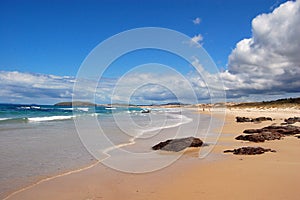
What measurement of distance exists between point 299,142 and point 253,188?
24.7 feet

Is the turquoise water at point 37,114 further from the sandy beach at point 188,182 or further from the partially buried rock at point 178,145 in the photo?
the sandy beach at point 188,182

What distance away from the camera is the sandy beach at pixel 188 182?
5285 mm

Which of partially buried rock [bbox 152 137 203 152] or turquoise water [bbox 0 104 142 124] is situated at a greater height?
turquoise water [bbox 0 104 142 124]

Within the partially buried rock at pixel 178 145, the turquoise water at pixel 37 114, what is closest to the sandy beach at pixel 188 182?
the partially buried rock at pixel 178 145

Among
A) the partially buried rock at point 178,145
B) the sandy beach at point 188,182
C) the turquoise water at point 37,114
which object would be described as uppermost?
the turquoise water at point 37,114

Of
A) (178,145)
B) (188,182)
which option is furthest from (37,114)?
(188,182)

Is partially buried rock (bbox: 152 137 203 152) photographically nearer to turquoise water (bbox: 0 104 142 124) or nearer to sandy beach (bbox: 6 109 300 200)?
sandy beach (bbox: 6 109 300 200)

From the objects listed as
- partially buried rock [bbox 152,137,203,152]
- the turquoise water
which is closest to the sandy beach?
partially buried rock [bbox 152,137,203,152]

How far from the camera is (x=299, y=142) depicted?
38.2 feet

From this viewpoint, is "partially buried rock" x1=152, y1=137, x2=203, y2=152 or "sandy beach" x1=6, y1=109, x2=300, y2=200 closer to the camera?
"sandy beach" x1=6, y1=109, x2=300, y2=200

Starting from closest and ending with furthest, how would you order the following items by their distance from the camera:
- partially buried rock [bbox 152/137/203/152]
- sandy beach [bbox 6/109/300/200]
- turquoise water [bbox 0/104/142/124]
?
sandy beach [bbox 6/109/300/200] → partially buried rock [bbox 152/137/203/152] → turquoise water [bbox 0/104/142/124]

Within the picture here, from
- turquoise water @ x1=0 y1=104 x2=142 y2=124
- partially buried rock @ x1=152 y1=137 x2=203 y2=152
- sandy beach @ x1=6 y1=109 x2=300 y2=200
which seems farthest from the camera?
turquoise water @ x1=0 y1=104 x2=142 y2=124

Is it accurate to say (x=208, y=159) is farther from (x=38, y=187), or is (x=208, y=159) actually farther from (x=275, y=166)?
(x=38, y=187)

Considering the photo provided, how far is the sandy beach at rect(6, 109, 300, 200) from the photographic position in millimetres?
5285
